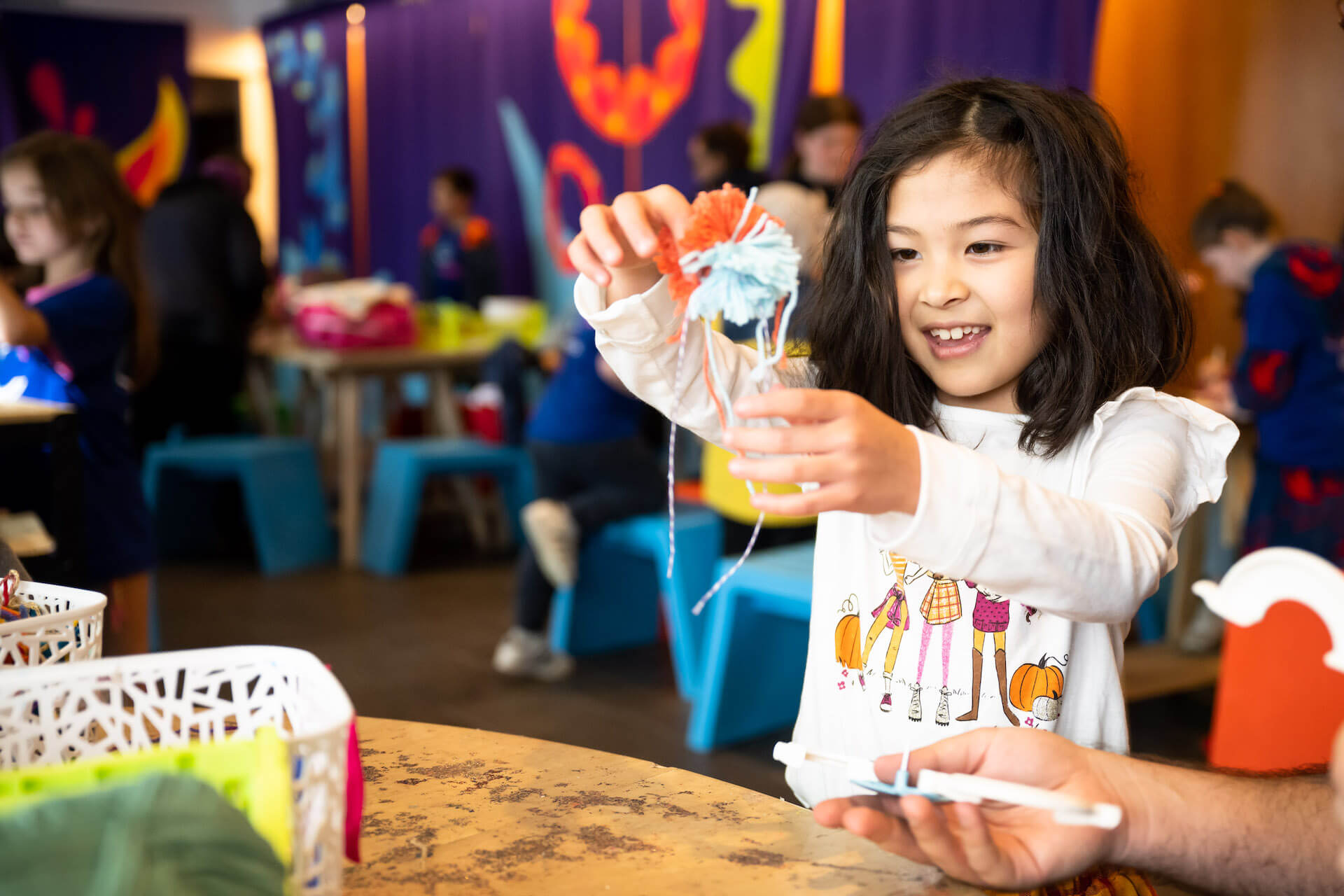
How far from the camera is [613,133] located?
5.74m

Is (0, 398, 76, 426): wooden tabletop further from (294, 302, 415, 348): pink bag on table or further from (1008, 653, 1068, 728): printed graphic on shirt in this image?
(294, 302, 415, 348): pink bag on table

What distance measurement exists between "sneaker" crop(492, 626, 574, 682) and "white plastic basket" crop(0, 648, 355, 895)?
7.89 ft

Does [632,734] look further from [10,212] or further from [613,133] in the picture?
[613,133]

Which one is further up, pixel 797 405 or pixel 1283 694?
pixel 797 405

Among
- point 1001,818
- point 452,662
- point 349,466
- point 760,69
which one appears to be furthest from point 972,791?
point 760,69

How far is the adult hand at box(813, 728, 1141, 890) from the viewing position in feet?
2.28

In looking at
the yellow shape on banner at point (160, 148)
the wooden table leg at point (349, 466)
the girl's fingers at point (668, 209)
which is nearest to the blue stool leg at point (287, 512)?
the wooden table leg at point (349, 466)

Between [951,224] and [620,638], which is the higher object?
[951,224]

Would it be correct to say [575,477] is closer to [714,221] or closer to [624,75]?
[714,221]

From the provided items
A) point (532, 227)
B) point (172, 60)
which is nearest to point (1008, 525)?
point (532, 227)

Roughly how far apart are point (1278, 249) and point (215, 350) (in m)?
3.64

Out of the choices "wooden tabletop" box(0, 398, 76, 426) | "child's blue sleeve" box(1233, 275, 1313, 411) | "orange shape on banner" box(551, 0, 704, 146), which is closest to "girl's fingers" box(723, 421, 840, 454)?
"wooden tabletop" box(0, 398, 76, 426)

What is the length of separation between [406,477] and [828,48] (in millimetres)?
2351

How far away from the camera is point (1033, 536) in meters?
0.72
